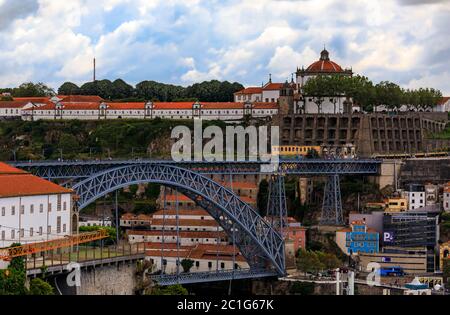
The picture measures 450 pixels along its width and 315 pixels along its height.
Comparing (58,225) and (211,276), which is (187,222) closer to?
(211,276)

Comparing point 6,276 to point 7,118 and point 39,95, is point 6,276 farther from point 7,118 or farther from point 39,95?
point 39,95

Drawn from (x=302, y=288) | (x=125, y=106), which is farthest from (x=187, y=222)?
(x=125, y=106)

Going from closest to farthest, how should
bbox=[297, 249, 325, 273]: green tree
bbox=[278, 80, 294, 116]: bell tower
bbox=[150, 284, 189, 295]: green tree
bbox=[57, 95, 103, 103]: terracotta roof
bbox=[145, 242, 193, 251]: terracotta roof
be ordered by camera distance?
bbox=[150, 284, 189, 295]: green tree < bbox=[297, 249, 325, 273]: green tree < bbox=[145, 242, 193, 251]: terracotta roof < bbox=[278, 80, 294, 116]: bell tower < bbox=[57, 95, 103, 103]: terracotta roof

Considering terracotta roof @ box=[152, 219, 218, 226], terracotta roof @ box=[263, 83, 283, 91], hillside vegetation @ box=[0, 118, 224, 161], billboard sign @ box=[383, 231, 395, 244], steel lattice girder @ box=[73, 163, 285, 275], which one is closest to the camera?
steel lattice girder @ box=[73, 163, 285, 275]

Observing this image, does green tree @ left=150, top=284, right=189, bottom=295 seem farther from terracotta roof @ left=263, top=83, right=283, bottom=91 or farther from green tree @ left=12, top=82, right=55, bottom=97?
green tree @ left=12, top=82, right=55, bottom=97

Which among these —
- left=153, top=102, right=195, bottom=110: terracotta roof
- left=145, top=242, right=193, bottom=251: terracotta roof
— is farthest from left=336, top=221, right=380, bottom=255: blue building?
left=153, top=102, right=195, bottom=110: terracotta roof
